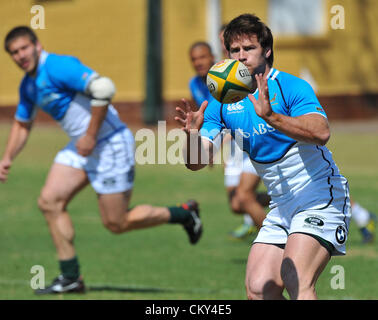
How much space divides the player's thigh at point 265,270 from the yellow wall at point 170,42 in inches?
808

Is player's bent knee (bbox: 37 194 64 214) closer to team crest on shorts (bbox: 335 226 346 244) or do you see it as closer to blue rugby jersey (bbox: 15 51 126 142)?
blue rugby jersey (bbox: 15 51 126 142)

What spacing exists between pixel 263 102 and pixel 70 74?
141 inches

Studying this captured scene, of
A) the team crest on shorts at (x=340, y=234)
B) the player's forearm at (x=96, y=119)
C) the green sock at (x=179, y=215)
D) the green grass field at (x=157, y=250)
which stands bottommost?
the green grass field at (x=157, y=250)

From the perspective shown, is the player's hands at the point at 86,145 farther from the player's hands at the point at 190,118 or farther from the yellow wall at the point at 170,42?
the yellow wall at the point at 170,42

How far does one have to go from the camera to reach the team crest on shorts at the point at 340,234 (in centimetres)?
593

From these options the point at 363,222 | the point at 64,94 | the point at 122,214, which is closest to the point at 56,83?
the point at 64,94

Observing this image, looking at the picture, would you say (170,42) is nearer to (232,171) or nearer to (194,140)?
(232,171)

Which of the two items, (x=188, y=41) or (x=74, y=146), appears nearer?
(x=74, y=146)

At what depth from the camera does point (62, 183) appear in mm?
8852

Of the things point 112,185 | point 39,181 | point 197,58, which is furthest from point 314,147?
point 39,181

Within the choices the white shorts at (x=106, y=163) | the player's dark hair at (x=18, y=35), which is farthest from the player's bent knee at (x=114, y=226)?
the player's dark hair at (x=18, y=35)

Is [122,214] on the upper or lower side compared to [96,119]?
lower

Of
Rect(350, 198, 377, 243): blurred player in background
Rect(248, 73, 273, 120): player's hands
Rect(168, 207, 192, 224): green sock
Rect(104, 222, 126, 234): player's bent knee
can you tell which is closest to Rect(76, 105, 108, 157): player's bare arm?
Rect(104, 222, 126, 234): player's bent knee
